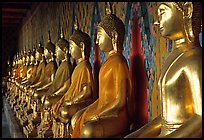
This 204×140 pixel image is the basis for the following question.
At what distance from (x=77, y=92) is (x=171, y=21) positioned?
3.71ft

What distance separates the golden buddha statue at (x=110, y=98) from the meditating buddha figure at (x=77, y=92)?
0.51ft

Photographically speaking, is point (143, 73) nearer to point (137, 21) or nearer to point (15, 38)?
point (137, 21)

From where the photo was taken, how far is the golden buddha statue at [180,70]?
1.00 meters

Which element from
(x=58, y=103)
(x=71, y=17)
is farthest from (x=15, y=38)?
(x=58, y=103)

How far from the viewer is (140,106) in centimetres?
190

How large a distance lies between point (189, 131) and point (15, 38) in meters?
8.95

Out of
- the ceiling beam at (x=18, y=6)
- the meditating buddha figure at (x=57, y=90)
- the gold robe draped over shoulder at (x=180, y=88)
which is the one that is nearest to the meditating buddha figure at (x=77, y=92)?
the meditating buddha figure at (x=57, y=90)

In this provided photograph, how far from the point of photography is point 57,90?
253 cm

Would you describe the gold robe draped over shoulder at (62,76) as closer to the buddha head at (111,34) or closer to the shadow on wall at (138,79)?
the shadow on wall at (138,79)

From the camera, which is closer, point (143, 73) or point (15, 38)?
point (143, 73)

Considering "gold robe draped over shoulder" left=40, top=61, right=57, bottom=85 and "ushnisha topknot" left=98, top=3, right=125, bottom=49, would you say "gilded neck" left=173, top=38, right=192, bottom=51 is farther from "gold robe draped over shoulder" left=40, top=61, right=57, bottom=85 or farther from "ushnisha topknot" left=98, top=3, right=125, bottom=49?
"gold robe draped over shoulder" left=40, top=61, right=57, bottom=85

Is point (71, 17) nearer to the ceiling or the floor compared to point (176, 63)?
nearer to the ceiling

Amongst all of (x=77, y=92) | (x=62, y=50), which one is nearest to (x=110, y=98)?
(x=77, y=92)

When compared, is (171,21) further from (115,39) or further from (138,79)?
(138,79)
